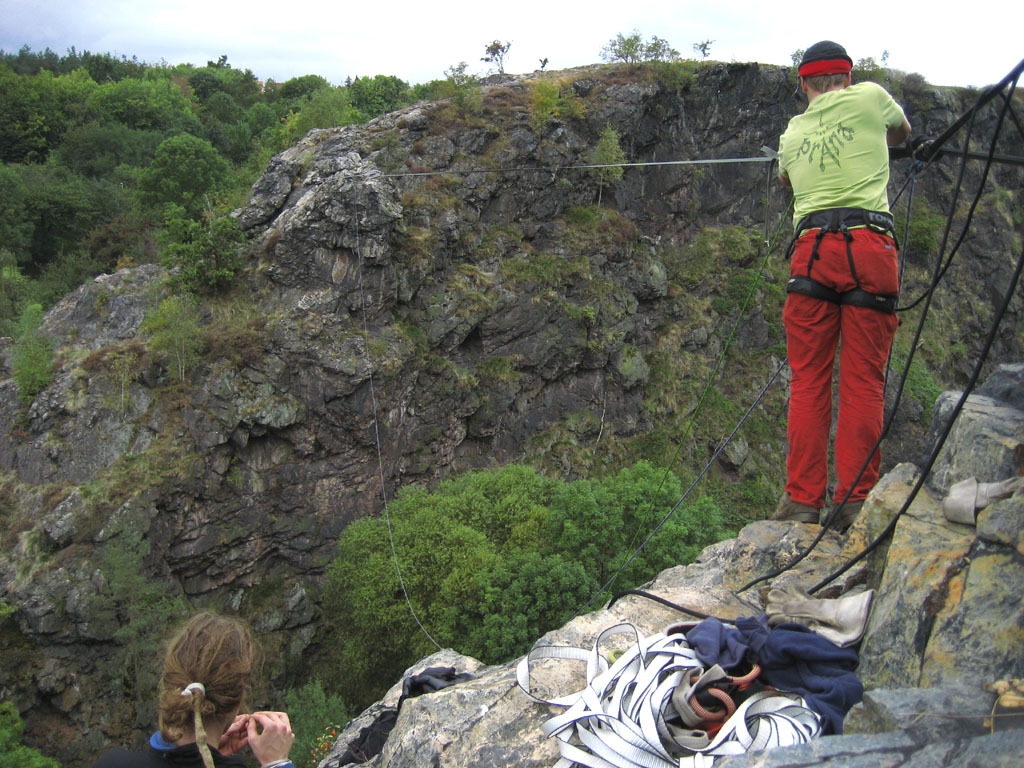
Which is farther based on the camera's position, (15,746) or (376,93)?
(376,93)

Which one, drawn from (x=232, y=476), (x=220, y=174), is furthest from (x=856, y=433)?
(x=220, y=174)

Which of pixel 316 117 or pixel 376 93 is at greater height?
pixel 376 93

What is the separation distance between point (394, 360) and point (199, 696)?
19.7 metres

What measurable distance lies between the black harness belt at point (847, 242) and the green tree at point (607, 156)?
2286 cm

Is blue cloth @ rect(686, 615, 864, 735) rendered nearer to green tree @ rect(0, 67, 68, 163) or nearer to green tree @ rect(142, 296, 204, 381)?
green tree @ rect(142, 296, 204, 381)

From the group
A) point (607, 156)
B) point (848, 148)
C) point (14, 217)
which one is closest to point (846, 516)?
point (848, 148)

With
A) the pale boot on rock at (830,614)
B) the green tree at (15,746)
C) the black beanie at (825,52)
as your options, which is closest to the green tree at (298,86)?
the green tree at (15,746)

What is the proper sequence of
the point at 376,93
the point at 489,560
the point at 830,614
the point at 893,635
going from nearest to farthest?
the point at 893,635
the point at 830,614
the point at 489,560
the point at 376,93

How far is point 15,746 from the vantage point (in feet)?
48.5

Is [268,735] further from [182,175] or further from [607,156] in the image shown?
[182,175]

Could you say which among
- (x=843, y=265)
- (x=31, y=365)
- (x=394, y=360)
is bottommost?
(x=394, y=360)

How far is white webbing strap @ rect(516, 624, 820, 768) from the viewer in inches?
101

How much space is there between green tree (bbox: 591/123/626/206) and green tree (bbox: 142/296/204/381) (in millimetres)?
14940

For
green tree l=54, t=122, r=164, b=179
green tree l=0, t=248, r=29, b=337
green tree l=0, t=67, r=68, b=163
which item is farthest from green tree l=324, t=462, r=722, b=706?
green tree l=0, t=67, r=68, b=163
